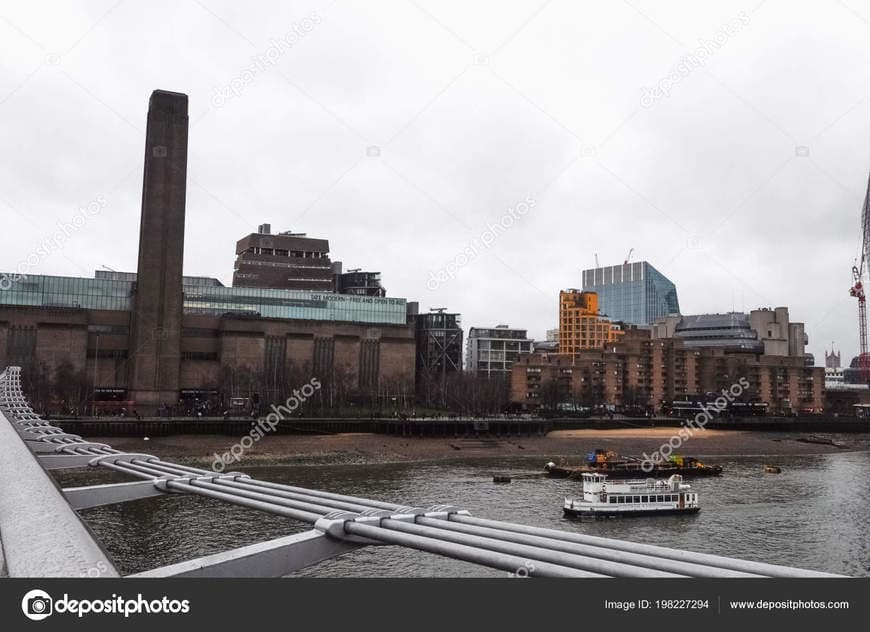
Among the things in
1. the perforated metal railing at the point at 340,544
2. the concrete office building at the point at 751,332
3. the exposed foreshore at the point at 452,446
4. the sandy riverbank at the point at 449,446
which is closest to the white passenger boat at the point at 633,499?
the exposed foreshore at the point at 452,446

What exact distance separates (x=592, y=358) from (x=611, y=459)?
282 ft

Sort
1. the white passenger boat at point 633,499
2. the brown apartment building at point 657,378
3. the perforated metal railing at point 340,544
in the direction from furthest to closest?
the brown apartment building at point 657,378
the white passenger boat at point 633,499
the perforated metal railing at point 340,544

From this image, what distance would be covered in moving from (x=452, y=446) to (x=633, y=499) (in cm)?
3469

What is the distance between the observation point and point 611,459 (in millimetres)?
61781

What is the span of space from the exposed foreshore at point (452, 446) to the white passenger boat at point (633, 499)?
25071 millimetres

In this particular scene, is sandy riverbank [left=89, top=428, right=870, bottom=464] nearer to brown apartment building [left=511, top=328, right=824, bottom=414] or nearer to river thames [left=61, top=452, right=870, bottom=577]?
river thames [left=61, top=452, right=870, bottom=577]

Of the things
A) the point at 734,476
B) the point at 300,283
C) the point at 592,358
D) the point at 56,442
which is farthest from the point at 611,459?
the point at 300,283

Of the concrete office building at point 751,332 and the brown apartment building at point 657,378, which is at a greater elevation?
the concrete office building at point 751,332

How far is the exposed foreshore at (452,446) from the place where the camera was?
2613 inches

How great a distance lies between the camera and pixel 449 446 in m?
78.8

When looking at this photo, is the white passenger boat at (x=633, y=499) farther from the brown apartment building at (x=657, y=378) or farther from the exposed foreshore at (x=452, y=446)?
the brown apartment building at (x=657, y=378)
